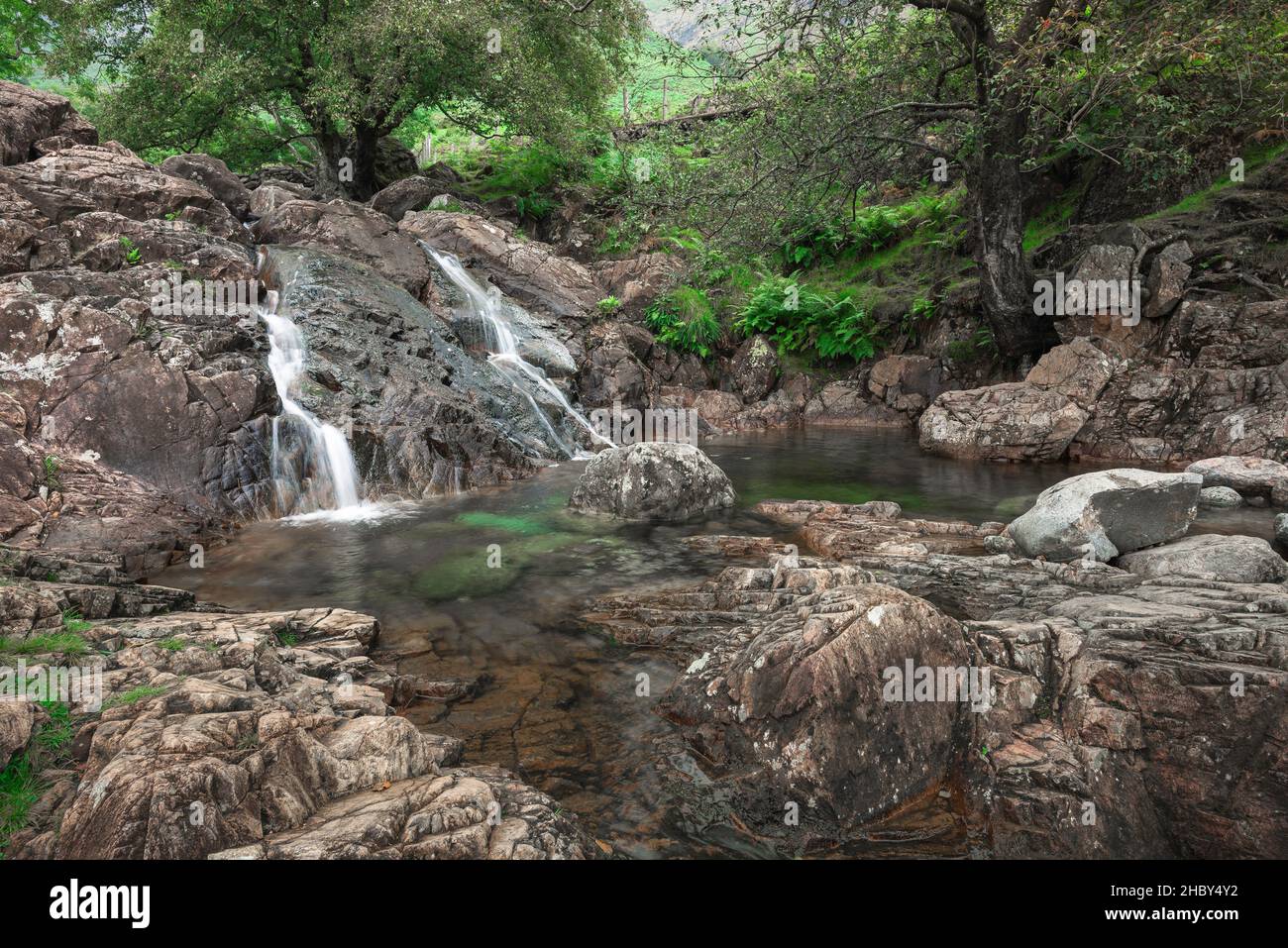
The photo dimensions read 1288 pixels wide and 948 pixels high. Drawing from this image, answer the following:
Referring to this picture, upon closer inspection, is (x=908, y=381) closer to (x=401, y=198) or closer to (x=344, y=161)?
(x=401, y=198)

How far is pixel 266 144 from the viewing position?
23.8m

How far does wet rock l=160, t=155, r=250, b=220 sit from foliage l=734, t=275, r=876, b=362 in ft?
45.7

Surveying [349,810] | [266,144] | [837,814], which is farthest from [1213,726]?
[266,144]

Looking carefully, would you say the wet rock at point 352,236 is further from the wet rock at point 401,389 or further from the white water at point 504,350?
the white water at point 504,350

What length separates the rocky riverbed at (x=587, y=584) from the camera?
340 centimetres

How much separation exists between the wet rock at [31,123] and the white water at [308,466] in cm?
597

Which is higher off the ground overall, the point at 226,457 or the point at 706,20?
the point at 706,20

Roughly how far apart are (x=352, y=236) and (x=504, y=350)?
4.33 meters

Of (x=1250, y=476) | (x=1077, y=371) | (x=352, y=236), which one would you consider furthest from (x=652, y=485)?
(x=352, y=236)

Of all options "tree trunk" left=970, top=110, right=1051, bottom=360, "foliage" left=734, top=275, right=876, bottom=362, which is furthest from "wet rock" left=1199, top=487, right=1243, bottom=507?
"foliage" left=734, top=275, right=876, bottom=362

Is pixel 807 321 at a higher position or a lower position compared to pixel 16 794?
higher

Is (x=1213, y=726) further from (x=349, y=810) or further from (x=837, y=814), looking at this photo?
(x=349, y=810)

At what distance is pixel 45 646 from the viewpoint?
4.21 meters

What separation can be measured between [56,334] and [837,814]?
11.9 metres
